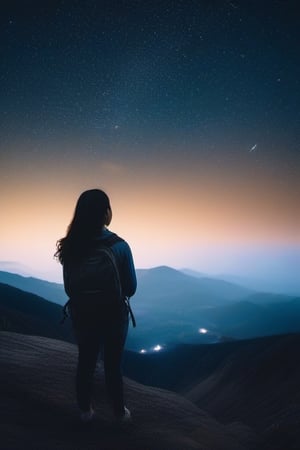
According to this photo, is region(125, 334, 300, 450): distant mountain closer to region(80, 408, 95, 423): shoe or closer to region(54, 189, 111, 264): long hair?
region(80, 408, 95, 423): shoe

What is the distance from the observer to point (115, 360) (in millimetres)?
3271

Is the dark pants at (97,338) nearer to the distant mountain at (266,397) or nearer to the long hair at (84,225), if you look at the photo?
the long hair at (84,225)

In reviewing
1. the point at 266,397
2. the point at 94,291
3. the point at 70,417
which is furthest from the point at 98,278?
the point at 266,397

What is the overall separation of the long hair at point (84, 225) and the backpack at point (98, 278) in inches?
4.7

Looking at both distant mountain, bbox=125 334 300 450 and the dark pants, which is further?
distant mountain, bbox=125 334 300 450

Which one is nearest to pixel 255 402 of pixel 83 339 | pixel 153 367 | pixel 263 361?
pixel 263 361

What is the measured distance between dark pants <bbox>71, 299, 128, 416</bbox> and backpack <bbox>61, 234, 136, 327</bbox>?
0.12m

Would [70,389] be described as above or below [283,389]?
above

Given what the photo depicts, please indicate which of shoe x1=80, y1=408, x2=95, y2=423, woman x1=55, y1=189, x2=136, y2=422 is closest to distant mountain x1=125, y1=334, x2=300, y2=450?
shoe x1=80, y1=408, x2=95, y2=423

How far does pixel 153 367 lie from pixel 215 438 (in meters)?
51.0

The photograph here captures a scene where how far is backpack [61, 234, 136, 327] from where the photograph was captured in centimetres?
309

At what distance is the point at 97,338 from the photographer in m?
3.18

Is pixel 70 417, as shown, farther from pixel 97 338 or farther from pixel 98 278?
pixel 98 278

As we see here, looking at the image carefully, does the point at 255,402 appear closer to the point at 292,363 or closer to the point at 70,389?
the point at 292,363
